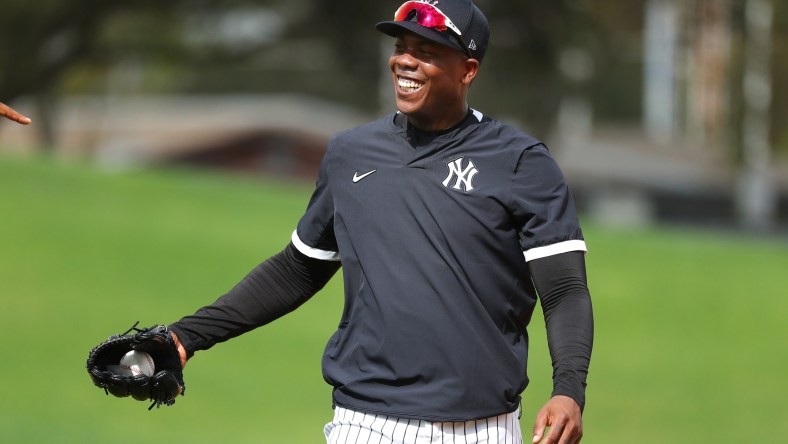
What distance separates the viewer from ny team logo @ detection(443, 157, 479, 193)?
427 cm

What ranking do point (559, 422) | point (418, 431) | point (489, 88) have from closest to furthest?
point (559, 422) < point (418, 431) < point (489, 88)

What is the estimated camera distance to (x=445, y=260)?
14.0 feet

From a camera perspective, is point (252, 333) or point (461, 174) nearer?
point (461, 174)

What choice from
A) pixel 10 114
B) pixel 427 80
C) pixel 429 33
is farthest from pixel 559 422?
pixel 10 114

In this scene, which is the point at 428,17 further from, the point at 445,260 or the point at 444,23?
the point at 445,260

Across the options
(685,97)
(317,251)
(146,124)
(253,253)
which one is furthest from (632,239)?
(146,124)

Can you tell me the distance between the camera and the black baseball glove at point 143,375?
4.45 m

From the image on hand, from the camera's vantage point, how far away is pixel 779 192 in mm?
40219

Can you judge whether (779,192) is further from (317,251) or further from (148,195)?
(317,251)

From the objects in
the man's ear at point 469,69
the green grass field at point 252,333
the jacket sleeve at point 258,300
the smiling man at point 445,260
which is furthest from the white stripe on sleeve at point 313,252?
the green grass field at point 252,333

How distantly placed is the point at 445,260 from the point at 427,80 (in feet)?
1.89

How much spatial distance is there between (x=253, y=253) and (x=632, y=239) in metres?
5.97

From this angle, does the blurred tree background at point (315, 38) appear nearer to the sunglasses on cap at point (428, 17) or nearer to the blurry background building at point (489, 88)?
the blurry background building at point (489, 88)

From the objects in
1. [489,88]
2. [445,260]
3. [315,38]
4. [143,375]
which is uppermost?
[315,38]
